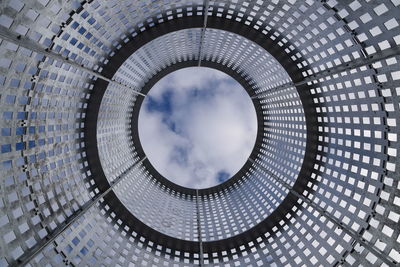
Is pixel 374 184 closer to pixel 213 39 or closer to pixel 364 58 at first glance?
pixel 364 58

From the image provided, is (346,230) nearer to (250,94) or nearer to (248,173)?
(248,173)

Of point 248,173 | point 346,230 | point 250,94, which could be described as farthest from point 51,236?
point 248,173

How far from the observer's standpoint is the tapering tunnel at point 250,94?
106 feet

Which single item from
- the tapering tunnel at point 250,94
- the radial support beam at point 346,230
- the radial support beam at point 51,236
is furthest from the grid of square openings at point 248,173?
the radial support beam at point 51,236

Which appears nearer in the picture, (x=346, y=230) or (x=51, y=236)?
(x=51, y=236)

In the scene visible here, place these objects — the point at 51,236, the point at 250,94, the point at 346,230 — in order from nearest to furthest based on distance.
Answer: the point at 51,236
the point at 346,230
the point at 250,94

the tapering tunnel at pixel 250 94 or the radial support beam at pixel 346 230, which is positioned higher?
the tapering tunnel at pixel 250 94

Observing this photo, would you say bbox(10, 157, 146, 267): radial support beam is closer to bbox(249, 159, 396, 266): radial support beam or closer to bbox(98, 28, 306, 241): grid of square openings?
bbox(98, 28, 306, 241): grid of square openings

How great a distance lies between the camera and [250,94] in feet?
Result: 250

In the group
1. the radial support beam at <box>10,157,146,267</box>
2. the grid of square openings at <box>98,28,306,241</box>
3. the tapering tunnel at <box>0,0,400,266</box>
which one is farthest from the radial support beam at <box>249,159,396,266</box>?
the radial support beam at <box>10,157,146,267</box>

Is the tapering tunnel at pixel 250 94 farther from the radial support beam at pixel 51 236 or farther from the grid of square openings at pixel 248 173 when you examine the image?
the grid of square openings at pixel 248 173

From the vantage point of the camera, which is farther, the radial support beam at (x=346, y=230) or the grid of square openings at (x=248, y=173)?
the grid of square openings at (x=248, y=173)

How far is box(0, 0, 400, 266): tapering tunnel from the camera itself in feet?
106

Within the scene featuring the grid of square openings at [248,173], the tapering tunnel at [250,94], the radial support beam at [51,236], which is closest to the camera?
the tapering tunnel at [250,94]
